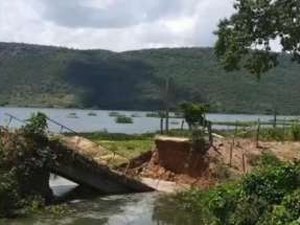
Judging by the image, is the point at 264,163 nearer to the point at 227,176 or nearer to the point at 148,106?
the point at 227,176

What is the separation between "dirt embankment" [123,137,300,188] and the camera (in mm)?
35094

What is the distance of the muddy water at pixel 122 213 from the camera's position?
2619cm

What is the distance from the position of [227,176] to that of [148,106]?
16202 centimetres

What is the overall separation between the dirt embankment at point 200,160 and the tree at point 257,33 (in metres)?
4.81

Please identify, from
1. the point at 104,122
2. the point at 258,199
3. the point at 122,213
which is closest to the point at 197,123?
the point at 122,213

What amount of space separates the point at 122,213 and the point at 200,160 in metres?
8.48

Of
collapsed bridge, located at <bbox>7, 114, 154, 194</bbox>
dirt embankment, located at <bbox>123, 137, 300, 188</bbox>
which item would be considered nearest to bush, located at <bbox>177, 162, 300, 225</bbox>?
collapsed bridge, located at <bbox>7, 114, 154, 194</bbox>

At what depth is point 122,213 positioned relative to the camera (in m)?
28.4

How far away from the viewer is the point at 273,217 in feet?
58.7

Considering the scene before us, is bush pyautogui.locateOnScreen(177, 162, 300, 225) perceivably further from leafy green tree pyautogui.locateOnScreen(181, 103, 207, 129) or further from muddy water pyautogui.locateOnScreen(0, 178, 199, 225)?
leafy green tree pyautogui.locateOnScreen(181, 103, 207, 129)

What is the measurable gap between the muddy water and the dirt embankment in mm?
2828

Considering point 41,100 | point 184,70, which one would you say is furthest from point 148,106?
point 41,100

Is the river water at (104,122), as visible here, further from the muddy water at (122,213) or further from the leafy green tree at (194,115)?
the muddy water at (122,213)

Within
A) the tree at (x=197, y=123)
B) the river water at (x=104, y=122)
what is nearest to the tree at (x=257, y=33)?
the tree at (x=197, y=123)
